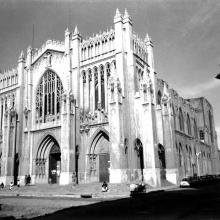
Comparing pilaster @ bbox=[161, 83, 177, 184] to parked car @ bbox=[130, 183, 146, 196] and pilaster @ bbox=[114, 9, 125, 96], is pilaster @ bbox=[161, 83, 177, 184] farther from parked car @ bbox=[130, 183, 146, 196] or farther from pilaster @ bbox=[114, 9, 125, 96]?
parked car @ bbox=[130, 183, 146, 196]

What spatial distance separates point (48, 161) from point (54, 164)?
1.11 metres

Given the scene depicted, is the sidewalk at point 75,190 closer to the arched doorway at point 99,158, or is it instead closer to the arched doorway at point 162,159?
the arched doorway at point 99,158

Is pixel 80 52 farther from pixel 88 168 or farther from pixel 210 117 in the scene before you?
pixel 210 117

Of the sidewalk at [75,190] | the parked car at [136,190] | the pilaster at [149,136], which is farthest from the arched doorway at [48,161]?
the parked car at [136,190]

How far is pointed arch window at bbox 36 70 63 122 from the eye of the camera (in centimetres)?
4531

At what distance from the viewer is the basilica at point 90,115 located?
1427 inches

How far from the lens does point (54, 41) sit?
47.9 metres

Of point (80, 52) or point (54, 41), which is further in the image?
point (54, 41)

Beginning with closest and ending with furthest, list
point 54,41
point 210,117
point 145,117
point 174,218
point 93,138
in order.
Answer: point 174,218 → point 145,117 → point 93,138 → point 54,41 → point 210,117

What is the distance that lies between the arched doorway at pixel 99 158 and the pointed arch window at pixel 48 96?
887cm

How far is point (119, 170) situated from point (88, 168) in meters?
6.88

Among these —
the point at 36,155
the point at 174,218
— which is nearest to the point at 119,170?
the point at 36,155

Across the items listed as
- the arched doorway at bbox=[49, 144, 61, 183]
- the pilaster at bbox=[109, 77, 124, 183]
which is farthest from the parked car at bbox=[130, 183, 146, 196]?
the arched doorway at bbox=[49, 144, 61, 183]

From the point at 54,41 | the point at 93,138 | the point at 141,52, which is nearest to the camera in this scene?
the point at 93,138
